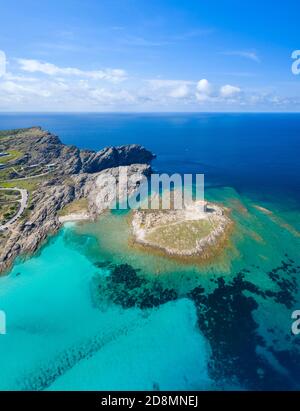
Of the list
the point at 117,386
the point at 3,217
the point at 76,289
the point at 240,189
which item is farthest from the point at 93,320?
the point at 240,189

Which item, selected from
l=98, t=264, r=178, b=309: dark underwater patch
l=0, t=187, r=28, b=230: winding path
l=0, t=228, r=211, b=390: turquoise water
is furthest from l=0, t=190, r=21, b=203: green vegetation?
l=98, t=264, r=178, b=309: dark underwater patch

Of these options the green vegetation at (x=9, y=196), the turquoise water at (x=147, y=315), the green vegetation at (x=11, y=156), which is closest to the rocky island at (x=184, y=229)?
the turquoise water at (x=147, y=315)

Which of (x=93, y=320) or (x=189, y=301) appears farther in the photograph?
(x=189, y=301)

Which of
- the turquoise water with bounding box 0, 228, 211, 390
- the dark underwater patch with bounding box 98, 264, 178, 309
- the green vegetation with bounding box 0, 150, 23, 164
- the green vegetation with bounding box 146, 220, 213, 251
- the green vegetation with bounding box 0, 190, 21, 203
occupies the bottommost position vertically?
the turquoise water with bounding box 0, 228, 211, 390

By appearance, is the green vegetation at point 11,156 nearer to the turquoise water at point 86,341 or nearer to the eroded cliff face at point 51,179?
the eroded cliff face at point 51,179

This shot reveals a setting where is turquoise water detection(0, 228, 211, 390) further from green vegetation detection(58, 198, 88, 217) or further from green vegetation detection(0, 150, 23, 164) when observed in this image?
green vegetation detection(0, 150, 23, 164)
